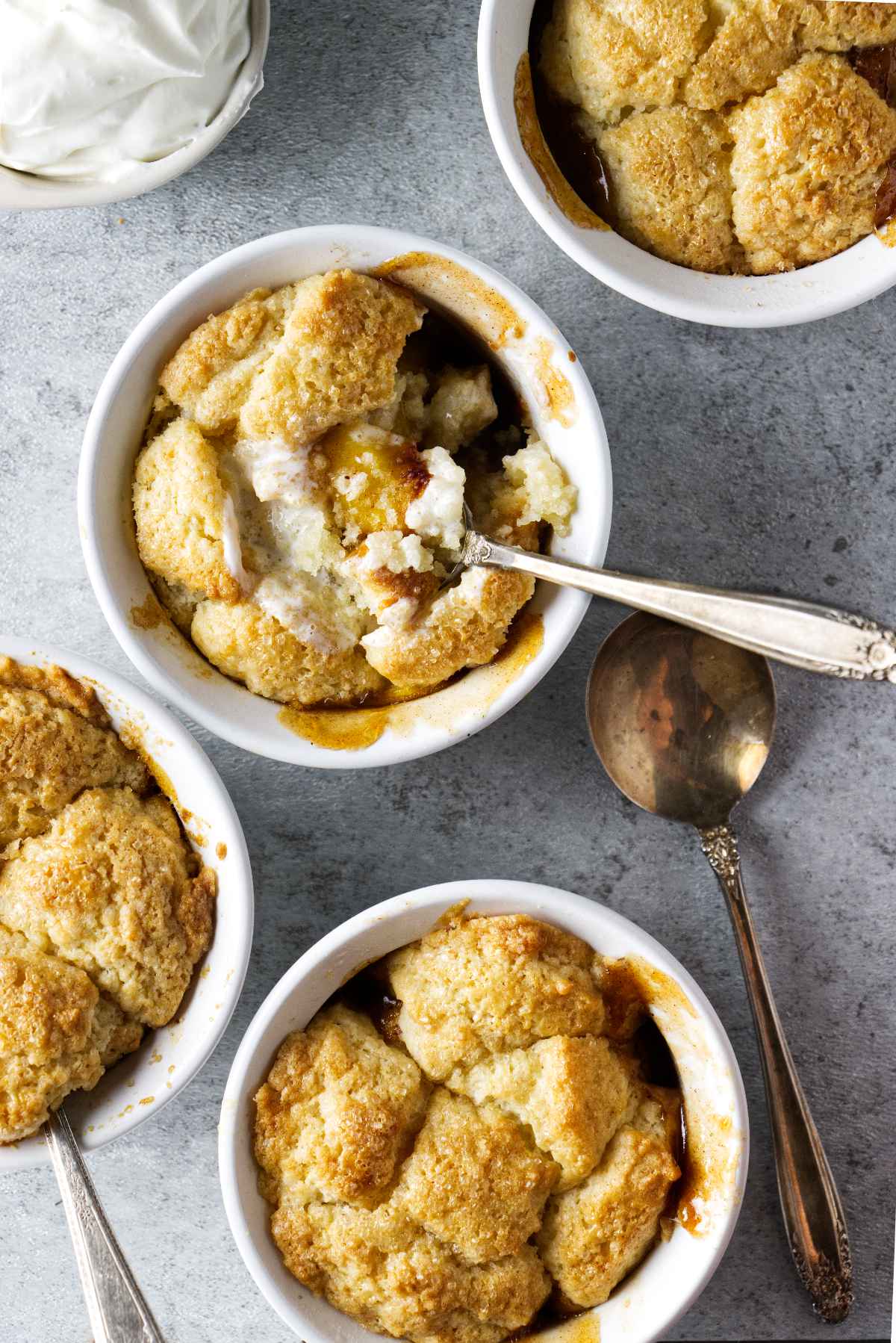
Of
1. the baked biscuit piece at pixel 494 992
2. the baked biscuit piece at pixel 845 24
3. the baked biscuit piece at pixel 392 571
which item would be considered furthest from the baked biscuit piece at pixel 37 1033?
the baked biscuit piece at pixel 845 24

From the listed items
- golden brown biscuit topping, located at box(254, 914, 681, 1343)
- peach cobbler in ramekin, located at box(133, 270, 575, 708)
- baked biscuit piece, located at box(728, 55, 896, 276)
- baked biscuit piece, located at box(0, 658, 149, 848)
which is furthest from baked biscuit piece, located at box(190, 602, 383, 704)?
baked biscuit piece, located at box(728, 55, 896, 276)

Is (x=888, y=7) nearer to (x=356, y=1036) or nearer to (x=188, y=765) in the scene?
(x=188, y=765)

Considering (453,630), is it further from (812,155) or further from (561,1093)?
(812,155)

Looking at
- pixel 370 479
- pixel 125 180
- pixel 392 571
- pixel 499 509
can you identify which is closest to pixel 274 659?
pixel 392 571

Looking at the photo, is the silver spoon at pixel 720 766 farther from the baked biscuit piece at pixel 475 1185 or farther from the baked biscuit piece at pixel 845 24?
the baked biscuit piece at pixel 845 24

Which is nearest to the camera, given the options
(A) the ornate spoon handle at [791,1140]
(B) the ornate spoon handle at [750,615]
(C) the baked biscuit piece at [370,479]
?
(B) the ornate spoon handle at [750,615]

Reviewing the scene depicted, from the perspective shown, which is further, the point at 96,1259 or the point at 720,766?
the point at 720,766

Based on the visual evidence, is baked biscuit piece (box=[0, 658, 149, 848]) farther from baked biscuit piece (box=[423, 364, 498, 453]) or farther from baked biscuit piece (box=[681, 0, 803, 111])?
baked biscuit piece (box=[681, 0, 803, 111])

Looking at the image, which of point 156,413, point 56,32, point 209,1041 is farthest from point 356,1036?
point 56,32
